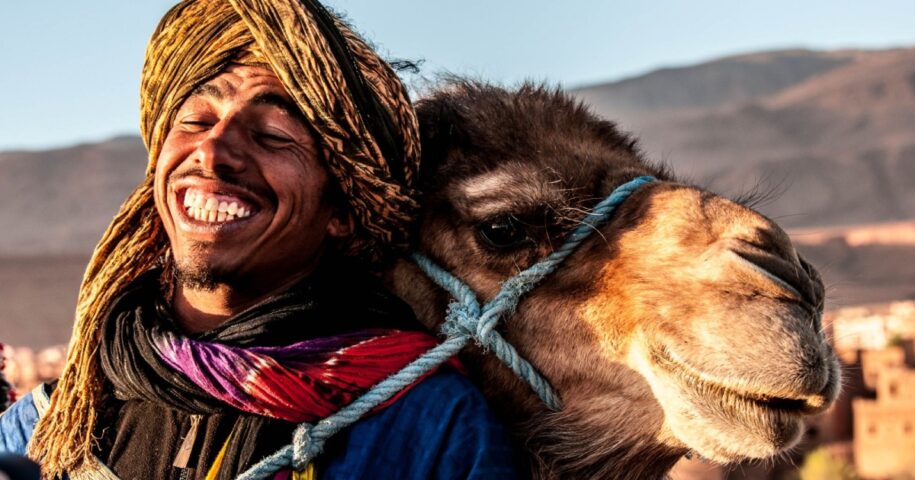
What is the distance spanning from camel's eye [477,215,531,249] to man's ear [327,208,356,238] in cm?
34

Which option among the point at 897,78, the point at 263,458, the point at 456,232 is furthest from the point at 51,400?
the point at 897,78

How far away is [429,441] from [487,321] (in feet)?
1.20

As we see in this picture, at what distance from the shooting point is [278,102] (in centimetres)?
266

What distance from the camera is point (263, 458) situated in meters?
2.43

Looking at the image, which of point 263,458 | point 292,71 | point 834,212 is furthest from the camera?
point 834,212

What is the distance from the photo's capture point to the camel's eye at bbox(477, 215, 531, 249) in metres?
2.76

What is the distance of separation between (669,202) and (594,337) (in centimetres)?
37

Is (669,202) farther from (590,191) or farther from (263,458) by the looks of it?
(263,458)

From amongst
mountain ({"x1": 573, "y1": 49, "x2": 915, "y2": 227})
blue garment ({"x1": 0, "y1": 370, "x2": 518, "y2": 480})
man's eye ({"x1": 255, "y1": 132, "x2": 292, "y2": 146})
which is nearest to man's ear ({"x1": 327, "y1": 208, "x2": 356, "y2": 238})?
man's eye ({"x1": 255, "y1": 132, "x2": 292, "y2": 146})

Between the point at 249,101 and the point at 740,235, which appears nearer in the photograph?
the point at 740,235

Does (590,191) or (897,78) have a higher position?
(590,191)

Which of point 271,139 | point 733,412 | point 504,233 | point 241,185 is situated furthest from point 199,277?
point 733,412

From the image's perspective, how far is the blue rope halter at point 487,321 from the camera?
2504 millimetres

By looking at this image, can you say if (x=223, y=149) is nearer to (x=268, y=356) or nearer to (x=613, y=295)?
(x=268, y=356)
